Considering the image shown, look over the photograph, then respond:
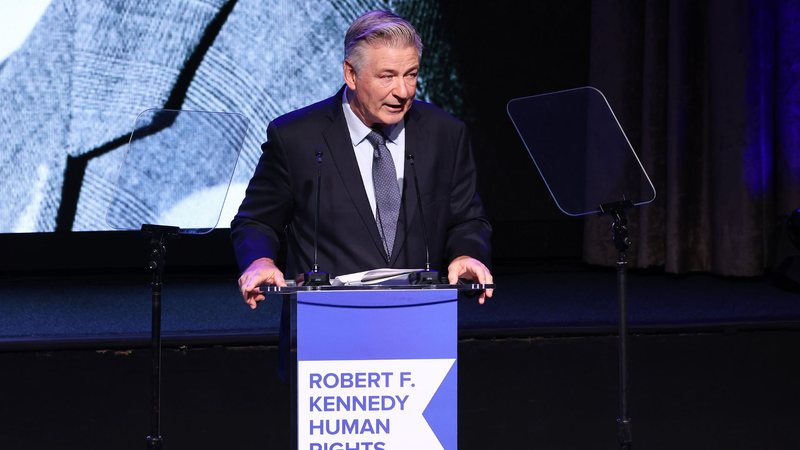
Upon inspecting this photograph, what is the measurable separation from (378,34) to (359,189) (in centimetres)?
34

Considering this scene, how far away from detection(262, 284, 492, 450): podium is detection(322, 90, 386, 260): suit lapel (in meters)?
0.41

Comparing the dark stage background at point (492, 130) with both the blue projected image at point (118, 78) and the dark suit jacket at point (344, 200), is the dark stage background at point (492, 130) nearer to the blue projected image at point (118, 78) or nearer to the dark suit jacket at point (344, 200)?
the blue projected image at point (118, 78)

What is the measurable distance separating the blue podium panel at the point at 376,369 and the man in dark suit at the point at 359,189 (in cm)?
36

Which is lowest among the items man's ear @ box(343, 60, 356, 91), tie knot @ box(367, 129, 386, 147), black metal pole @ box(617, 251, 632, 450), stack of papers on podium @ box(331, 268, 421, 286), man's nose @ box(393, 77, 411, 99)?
black metal pole @ box(617, 251, 632, 450)

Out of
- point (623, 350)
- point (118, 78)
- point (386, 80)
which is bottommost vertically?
point (623, 350)

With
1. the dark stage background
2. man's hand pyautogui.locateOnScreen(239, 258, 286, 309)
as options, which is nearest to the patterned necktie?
man's hand pyautogui.locateOnScreen(239, 258, 286, 309)

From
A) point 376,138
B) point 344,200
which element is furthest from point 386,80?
point 344,200

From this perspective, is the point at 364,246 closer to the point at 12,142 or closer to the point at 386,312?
the point at 386,312

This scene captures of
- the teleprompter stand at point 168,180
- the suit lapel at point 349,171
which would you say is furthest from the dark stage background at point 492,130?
the suit lapel at point 349,171

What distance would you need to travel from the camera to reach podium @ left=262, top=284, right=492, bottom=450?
5.91 feet

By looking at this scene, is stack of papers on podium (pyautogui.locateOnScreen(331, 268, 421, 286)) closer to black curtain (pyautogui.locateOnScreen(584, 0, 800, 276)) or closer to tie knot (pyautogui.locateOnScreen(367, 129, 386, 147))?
tie knot (pyautogui.locateOnScreen(367, 129, 386, 147))

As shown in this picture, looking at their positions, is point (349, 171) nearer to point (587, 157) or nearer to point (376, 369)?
point (376, 369)

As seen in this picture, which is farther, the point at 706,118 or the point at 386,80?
the point at 706,118

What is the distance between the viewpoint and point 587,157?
8.34ft
